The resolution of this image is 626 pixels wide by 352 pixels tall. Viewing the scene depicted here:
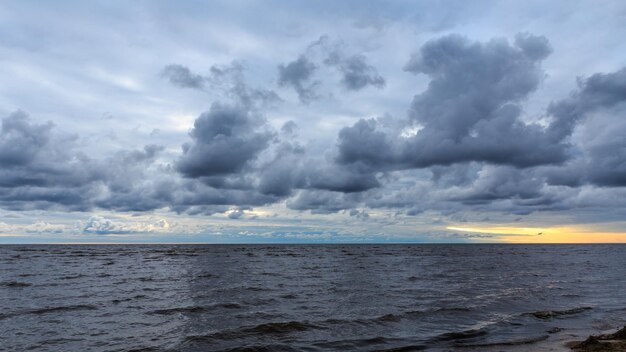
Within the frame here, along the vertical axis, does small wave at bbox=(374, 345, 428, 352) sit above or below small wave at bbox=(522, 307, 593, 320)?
above

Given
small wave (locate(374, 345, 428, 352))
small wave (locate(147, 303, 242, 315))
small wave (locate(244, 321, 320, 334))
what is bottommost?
small wave (locate(147, 303, 242, 315))

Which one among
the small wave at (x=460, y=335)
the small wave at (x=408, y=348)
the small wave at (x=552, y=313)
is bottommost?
the small wave at (x=552, y=313)

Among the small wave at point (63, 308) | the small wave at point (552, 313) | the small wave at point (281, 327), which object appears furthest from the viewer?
the small wave at point (63, 308)

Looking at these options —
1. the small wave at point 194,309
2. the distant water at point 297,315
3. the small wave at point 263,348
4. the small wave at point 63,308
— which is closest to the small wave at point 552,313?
the distant water at point 297,315

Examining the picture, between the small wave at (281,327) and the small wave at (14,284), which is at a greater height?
the small wave at (281,327)

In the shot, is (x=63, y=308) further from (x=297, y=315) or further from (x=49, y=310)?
(x=297, y=315)

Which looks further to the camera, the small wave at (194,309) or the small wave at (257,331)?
the small wave at (194,309)

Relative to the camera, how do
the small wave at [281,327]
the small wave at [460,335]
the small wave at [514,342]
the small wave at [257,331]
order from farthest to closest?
the small wave at [281,327] → the small wave at [257,331] → the small wave at [460,335] → the small wave at [514,342]

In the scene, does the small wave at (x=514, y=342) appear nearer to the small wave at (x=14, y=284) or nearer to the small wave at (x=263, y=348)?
the small wave at (x=263, y=348)

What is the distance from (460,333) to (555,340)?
3.96 metres

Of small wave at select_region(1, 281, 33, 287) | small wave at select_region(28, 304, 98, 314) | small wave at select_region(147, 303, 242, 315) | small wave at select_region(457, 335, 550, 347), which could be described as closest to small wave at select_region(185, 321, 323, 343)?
small wave at select_region(147, 303, 242, 315)

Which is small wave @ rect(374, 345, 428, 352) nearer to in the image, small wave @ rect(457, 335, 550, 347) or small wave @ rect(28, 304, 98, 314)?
small wave @ rect(457, 335, 550, 347)

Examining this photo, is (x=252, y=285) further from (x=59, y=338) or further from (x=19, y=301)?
(x=59, y=338)

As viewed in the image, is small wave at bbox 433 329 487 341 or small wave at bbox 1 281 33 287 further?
small wave at bbox 1 281 33 287
